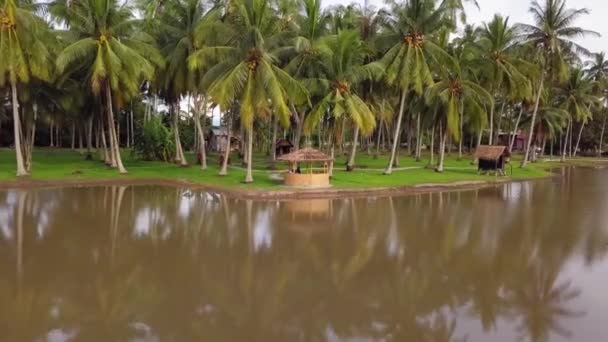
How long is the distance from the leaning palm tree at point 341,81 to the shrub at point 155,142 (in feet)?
40.4

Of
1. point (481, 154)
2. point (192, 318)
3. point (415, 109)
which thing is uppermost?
point (415, 109)

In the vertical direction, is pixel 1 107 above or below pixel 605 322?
above

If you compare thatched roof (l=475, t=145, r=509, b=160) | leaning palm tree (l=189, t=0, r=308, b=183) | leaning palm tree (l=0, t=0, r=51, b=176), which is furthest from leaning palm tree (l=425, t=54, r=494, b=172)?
leaning palm tree (l=0, t=0, r=51, b=176)

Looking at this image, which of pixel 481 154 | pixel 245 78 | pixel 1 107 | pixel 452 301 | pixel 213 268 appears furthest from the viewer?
pixel 1 107

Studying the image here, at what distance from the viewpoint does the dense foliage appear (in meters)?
23.2

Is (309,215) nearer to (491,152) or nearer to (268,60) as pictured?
(268,60)

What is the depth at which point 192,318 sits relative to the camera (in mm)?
7504

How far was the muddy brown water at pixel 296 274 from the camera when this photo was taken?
7340 millimetres

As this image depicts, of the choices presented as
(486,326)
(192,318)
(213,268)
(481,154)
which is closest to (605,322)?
(486,326)

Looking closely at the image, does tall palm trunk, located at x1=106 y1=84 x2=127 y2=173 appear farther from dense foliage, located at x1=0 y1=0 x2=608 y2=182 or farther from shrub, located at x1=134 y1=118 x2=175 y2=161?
shrub, located at x1=134 y1=118 x2=175 y2=161

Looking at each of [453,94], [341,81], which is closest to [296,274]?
[341,81]

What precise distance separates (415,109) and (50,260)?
90.6ft

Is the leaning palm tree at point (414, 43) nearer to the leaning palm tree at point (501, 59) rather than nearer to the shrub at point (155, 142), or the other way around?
the leaning palm tree at point (501, 59)

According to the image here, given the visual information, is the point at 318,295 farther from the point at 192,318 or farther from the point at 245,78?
the point at 245,78
